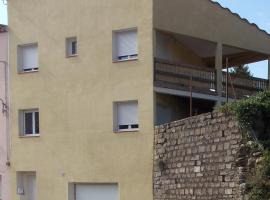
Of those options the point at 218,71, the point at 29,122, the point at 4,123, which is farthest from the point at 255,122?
the point at 4,123

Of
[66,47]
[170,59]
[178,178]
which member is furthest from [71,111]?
[178,178]

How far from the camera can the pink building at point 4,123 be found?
2712 cm

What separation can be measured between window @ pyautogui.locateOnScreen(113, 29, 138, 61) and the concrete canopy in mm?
1086

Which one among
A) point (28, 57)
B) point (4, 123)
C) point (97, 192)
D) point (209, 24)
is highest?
point (209, 24)

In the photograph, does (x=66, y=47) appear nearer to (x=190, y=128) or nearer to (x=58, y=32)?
(x=58, y=32)

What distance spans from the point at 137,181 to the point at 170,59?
16.4ft

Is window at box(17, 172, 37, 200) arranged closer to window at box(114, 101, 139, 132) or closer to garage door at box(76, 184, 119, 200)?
garage door at box(76, 184, 119, 200)

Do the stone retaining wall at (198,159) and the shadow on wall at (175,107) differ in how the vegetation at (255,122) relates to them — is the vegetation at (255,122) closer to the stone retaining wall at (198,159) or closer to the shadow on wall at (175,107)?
the stone retaining wall at (198,159)

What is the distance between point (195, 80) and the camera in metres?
24.9

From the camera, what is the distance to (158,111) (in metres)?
23.8

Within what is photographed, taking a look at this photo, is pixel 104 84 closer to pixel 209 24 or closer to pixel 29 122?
pixel 29 122

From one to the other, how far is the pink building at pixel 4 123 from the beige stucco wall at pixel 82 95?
43cm

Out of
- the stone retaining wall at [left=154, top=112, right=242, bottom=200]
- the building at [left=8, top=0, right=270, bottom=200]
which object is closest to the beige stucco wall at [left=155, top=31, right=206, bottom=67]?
the building at [left=8, top=0, right=270, bottom=200]

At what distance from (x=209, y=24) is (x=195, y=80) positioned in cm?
234
